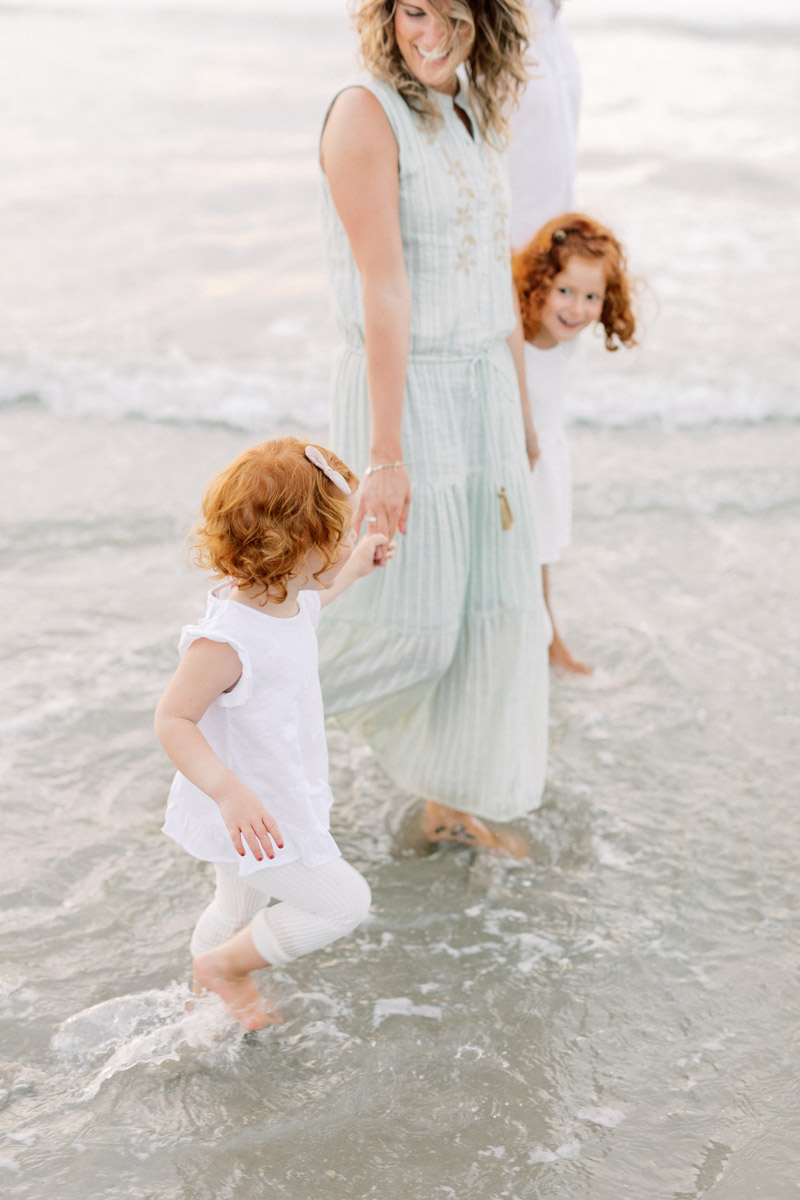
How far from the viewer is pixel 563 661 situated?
3775mm

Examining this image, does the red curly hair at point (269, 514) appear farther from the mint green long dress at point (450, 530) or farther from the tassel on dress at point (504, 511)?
the tassel on dress at point (504, 511)

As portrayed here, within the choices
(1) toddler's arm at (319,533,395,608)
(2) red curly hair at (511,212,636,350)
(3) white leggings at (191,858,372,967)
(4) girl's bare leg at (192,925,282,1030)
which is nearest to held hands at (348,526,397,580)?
(1) toddler's arm at (319,533,395,608)

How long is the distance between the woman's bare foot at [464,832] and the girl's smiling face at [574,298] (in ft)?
4.27

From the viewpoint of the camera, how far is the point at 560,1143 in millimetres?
2143

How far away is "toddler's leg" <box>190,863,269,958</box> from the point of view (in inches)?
87.8

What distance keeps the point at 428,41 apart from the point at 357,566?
98 cm

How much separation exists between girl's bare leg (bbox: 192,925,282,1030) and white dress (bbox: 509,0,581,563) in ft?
4.30

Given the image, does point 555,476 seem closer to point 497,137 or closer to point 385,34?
point 497,137

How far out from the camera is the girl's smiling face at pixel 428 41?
221cm

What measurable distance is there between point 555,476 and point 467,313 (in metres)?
1.03

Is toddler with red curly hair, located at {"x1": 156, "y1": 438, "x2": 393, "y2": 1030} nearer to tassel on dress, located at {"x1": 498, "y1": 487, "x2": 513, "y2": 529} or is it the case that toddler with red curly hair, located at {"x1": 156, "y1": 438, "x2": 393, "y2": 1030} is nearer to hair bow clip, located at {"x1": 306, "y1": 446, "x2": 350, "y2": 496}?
hair bow clip, located at {"x1": 306, "y1": 446, "x2": 350, "y2": 496}

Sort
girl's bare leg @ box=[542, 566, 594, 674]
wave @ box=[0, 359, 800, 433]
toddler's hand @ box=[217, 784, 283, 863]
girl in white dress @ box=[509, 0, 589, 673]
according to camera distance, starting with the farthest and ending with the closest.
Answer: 1. wave @ box=[0, 359, 800, 433]
2. girl's bare leg @ box=[542, 566, 594, 674]
3. girl in white dress @ box=[509, 0, 589, 673]
4. toddler's hand @ box=[217, 784, 283, 863]

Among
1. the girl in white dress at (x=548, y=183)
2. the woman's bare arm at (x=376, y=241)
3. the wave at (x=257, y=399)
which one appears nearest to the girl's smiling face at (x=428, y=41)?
the woman's bare arm at (x=376, y=241)

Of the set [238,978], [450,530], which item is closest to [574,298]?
[450,530]
